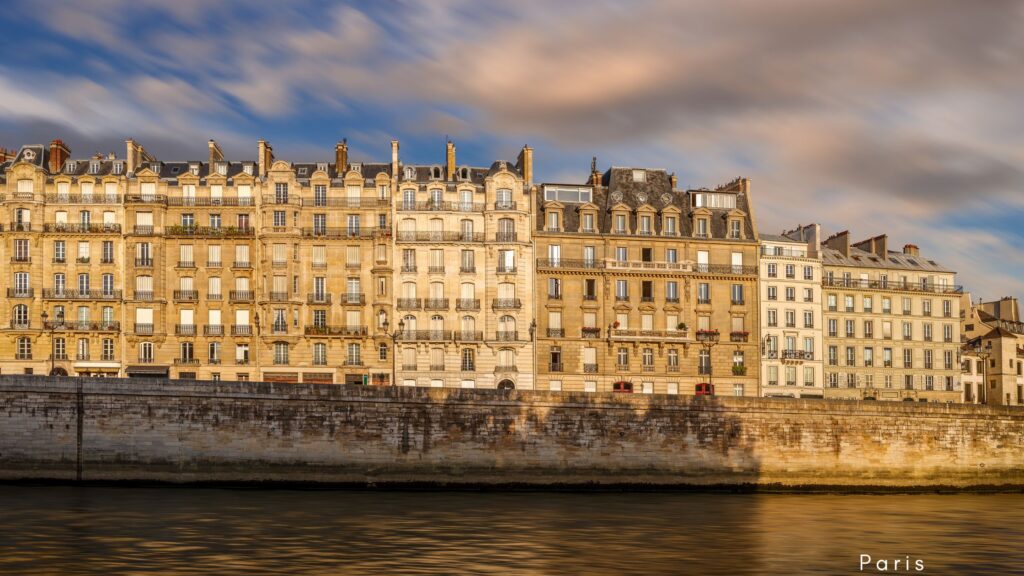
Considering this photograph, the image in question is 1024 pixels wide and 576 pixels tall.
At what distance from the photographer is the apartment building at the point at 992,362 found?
8569 cm

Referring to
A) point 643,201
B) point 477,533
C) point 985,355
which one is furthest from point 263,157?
point 985,355

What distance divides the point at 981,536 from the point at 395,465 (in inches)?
866

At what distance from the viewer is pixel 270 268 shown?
62.7m

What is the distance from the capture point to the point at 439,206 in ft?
211

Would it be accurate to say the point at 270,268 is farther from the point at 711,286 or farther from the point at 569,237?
the point at 711,286

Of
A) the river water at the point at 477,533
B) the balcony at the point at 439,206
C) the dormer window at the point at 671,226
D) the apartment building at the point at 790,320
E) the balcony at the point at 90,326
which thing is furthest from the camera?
the apartment building at the point at 790,320

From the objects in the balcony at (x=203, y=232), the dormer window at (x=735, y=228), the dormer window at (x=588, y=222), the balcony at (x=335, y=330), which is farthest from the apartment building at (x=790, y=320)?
the balcony at (x=203, y=232)

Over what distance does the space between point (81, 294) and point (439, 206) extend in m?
21.0

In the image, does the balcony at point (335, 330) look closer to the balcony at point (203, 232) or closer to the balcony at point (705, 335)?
the balcony at point (203, 232)

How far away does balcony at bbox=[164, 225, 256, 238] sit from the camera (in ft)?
206

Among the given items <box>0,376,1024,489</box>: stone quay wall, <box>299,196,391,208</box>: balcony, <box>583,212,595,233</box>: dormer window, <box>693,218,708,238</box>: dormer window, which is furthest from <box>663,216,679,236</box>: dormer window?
<box>0,376,1024,489</box>: stone quay wall

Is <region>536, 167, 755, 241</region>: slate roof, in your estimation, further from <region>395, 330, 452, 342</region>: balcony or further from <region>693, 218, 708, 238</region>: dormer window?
<region>395, 330, 452, 342</region>: balcony

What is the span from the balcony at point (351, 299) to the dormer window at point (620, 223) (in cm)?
1596

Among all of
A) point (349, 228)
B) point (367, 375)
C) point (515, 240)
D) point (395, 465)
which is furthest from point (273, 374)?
point (395, 465)
